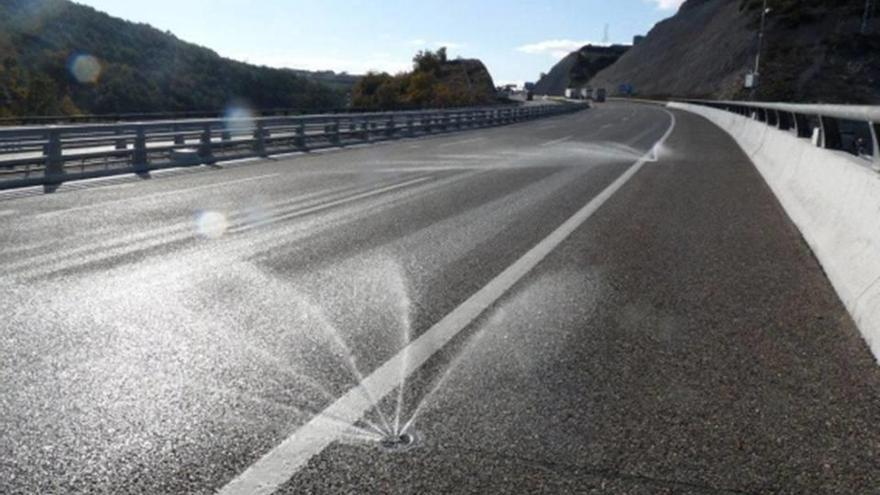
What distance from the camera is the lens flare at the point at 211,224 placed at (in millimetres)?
8430

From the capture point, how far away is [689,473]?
305 cm

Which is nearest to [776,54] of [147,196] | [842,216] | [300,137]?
[300,137]

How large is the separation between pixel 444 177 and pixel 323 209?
4743 mm

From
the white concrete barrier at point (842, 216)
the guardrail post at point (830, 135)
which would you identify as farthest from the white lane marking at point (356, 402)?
the guardrail post at point (830, 135)

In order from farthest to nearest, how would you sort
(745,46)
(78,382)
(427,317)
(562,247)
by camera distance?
(745,46), (562,247), (427,317), (78,382)

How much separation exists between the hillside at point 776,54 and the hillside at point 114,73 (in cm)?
5866

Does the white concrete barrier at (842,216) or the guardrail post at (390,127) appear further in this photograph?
the guardrail post at (390,127)

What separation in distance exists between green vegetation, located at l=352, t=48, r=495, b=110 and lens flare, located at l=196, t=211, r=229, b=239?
357 ft

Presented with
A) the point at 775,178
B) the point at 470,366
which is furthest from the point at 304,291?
the point at 775,178

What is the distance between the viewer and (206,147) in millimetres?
18766

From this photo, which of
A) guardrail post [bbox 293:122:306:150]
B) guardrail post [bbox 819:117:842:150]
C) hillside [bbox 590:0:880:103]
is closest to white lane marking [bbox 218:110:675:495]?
guardrail post [bbox 819:117:842:150]

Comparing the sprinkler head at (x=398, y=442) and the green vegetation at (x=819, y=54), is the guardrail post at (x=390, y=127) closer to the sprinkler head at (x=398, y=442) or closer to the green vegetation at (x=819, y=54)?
the sprinkler head at (x=398, y=442)

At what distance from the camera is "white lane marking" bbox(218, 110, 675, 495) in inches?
116

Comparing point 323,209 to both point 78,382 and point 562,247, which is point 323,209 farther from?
point 78,382
